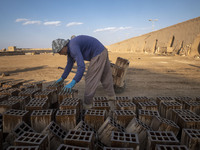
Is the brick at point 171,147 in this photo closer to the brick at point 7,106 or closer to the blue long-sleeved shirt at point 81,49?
the blue long-sleeved shirt at point 81,49

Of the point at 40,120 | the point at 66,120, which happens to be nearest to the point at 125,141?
the point at 66,120

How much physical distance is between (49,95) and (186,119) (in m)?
2.75

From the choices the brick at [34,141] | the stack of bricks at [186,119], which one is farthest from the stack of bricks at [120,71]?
the brick at [34,141]

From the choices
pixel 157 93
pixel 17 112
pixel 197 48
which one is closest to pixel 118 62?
pixel 157 93

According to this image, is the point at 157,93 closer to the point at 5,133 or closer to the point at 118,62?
the point at 118,62

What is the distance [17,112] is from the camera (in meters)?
2.31

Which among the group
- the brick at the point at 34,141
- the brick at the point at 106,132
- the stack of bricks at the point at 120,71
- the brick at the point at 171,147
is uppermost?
the stack of bricks at the point at 120,71

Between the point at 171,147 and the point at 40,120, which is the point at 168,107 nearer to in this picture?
the point at 171,147

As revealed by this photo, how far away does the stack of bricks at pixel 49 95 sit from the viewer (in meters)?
3.11

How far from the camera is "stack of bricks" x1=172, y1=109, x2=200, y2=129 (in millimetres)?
2064

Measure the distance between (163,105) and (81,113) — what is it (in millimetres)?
1663

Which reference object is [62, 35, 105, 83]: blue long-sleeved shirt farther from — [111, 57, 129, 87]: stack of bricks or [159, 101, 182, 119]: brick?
[159, 101, 182, 119]: brick

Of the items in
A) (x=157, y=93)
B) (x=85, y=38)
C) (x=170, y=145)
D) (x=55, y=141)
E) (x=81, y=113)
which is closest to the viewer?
(x=170, y=145)

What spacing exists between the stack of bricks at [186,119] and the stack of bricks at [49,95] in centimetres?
259
